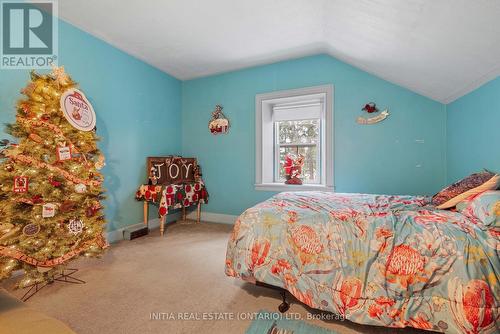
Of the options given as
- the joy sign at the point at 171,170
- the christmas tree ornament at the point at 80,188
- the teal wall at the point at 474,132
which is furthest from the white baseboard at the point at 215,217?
the teal wall at the point at 474,132

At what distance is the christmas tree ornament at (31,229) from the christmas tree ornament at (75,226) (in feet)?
0.73

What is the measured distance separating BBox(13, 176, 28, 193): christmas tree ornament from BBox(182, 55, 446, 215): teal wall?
8.33 ft

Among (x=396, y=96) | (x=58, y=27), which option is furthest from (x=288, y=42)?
(x=58, y=27)

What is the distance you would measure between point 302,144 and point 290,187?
768 mm

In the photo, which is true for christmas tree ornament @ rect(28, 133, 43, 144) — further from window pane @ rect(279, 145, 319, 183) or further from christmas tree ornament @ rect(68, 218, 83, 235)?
window pane @ rect(279, 145, 319, 183)

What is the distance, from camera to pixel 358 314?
4.28ft

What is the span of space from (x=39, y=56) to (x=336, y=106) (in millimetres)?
3574

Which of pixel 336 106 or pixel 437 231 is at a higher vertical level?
pixel 336 106

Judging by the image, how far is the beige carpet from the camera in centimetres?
150

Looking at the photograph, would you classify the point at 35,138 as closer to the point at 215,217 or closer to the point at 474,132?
the point at 215,217

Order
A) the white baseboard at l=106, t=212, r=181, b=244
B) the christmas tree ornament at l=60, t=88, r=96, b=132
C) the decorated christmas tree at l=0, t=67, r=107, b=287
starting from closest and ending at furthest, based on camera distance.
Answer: the decorated christmas tree at l=0, t=67, r=107, b=287
the christmas tree ornament at l=60, t=88, r=96, b=132
the white baseboard at l=106, t=212, r=181, b=244

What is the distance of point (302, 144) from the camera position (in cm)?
377

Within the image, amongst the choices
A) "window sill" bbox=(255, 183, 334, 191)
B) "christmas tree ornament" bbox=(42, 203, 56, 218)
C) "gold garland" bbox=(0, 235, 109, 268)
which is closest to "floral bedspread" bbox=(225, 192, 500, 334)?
"gold garland" bbox=(0, 235, 109, 268)

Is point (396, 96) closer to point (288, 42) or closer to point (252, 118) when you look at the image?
point (288, 42)
